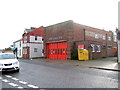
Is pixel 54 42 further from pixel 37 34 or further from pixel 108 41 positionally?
pixel 108 41

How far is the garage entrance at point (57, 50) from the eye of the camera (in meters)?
24.9

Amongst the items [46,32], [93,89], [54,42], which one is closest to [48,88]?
[93,89]

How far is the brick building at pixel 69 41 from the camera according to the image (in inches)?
932

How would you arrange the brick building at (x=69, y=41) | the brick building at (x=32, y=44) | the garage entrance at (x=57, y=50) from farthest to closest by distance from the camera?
the brick building at (x=32, y=44) → the garage entrance at (x=57, y=50) → the brick building at (x=69, y=41)

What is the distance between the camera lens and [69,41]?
23.9m

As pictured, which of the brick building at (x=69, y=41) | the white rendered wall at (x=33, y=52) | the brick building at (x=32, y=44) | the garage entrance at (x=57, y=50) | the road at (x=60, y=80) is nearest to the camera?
the road at (x=60, y=80)

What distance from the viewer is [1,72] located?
11.0m

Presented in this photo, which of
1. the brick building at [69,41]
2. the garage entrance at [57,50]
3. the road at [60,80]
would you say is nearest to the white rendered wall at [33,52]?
the brick building at [69,41]

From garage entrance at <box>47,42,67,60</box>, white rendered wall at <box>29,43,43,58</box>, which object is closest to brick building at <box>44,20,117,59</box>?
garage entrance at <box>47,42,67,60</box>

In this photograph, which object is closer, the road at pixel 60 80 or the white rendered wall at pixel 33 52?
the road at pixel 60 80

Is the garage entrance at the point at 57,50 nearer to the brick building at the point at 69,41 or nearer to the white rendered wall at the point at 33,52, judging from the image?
the brick building at the point at 69,41

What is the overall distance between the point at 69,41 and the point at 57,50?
13.0 feet

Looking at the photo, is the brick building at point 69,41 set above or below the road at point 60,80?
above

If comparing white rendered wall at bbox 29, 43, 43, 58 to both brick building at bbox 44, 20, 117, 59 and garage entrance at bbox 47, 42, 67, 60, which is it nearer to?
brick building at bbox 44, 20, 117, 59
